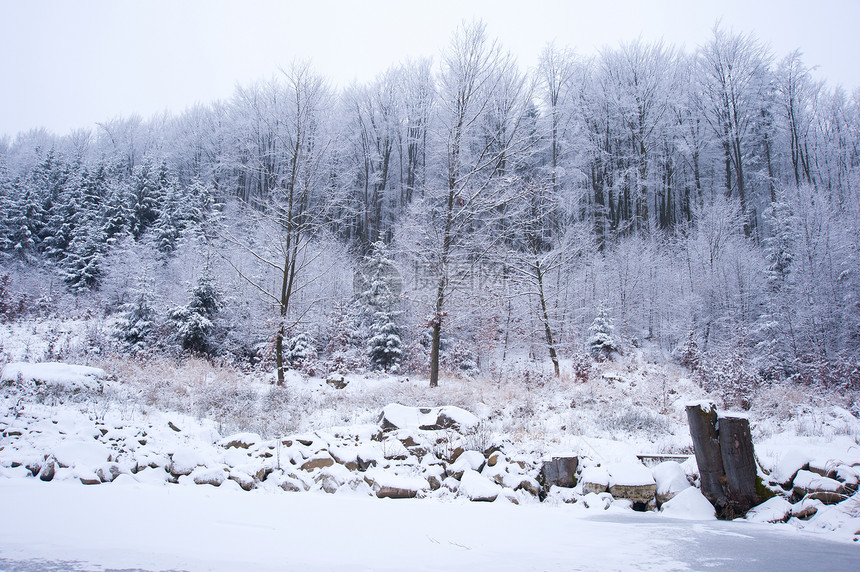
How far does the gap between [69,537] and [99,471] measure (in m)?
2.60

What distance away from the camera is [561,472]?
Result: 5.31m

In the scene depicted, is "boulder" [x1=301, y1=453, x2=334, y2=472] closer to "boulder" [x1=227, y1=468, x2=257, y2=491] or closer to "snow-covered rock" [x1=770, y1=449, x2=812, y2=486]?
"boulder" [x1=227, y1=468, x2=257, y2=491]

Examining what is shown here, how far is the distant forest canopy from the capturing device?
12.9 metres

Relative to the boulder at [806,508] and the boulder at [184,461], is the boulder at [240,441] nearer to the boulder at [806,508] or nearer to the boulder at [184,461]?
the boulder at [184,461]

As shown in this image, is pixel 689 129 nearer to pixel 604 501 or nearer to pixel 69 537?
pixel 604 501

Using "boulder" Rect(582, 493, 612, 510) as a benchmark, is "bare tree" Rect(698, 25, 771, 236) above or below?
above

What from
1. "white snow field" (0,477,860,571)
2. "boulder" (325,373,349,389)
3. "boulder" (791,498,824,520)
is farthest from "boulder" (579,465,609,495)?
"boulder" (325,373,349,389)

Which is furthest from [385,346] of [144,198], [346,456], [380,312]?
[144,198]

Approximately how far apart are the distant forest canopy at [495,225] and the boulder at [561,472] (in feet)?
24.0

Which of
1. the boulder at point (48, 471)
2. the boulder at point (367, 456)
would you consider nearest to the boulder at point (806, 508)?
the boulder at point (367, 456)

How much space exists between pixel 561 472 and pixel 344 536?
10.4ft

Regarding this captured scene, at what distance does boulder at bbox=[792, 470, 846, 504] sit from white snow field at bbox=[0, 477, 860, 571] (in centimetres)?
68

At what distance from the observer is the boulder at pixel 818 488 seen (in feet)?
14.0

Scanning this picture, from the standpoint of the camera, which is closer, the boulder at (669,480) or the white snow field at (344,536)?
the white snow field at (344,536)
